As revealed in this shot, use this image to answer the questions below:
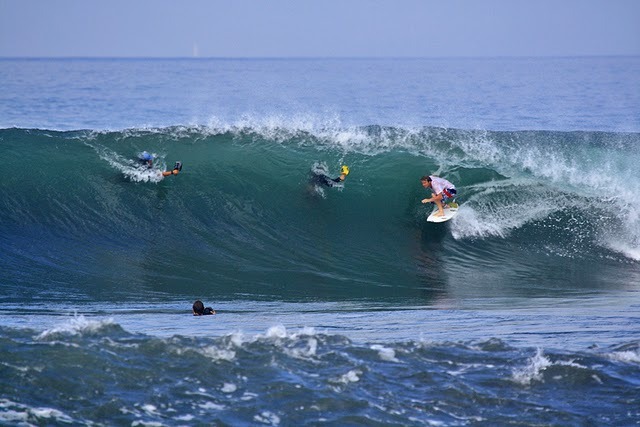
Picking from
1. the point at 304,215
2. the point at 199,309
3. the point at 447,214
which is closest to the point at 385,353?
the point at 199,309

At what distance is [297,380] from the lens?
868 cm

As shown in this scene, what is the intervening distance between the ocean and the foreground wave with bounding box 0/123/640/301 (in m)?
0.06

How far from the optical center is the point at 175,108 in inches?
1679

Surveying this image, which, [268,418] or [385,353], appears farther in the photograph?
[385,353]

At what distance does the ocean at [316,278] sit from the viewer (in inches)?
331

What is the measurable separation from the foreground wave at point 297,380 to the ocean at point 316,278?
25 millimetres

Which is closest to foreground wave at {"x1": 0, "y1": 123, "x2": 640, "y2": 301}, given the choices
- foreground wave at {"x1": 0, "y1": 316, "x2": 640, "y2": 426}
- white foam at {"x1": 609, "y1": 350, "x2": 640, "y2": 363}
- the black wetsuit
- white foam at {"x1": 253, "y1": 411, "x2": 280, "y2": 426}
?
the black wetsuit

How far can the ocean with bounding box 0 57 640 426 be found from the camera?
27.6 feet

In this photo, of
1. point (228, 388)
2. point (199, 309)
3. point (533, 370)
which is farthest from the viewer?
point (199, 309)

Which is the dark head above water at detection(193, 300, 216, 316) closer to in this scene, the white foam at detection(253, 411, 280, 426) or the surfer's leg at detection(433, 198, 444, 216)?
the white foam at detection(253, 411, 280, 426)

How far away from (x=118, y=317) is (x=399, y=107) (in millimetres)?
31395

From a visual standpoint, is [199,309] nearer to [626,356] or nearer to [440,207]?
[626,356]

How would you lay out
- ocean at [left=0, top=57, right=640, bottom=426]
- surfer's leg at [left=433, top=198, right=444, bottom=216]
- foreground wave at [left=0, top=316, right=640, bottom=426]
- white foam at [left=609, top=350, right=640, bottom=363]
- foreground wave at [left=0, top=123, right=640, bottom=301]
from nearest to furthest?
foreground wave at [left=0, top=316, right=640, bottom=426] < ocean at [left=0, top=57, right=640, bottom=426] < white foam at [left=609, top=350, right=640, bottom=363] < foreground wave at [left=0, top=123, right=640, bottom=301] < surfer's leg at [left=433, top=198, right=444, bottom=216]

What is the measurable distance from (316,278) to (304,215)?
3327 millimetres
